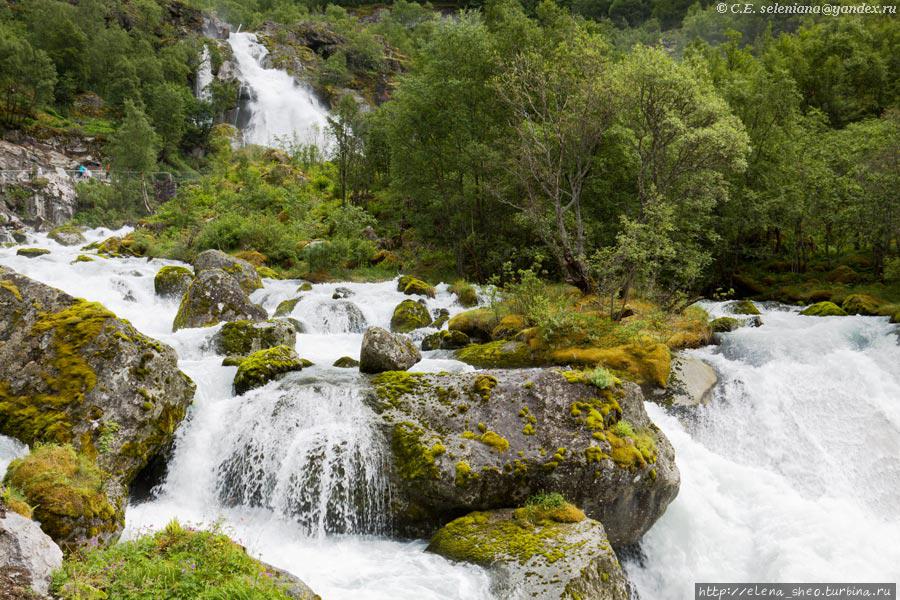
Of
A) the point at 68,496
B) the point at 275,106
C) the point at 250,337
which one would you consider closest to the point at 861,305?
the point at 250,337

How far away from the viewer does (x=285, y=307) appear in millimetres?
18828

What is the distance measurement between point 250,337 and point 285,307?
589 cm

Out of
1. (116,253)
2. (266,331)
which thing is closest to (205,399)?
(266,331)

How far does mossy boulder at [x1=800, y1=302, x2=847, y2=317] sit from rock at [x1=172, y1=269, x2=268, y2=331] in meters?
19.1

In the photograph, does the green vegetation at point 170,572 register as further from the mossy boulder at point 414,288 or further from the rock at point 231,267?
the mossy boulder at point 414,288

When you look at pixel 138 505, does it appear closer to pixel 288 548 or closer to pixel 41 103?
pixel 288 548

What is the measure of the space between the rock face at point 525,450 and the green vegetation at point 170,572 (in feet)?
9.16

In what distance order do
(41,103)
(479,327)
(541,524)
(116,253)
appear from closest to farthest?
(541,524)
(479,327)
(116,253)
(41,103)

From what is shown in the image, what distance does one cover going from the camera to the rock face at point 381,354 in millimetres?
10867

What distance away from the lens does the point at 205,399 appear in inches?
387

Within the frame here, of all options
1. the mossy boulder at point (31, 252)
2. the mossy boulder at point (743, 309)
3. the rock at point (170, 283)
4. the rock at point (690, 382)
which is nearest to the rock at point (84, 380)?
the rock at point (690, 382)

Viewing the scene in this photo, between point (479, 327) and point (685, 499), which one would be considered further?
point (479, 327)

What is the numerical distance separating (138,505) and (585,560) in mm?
6633

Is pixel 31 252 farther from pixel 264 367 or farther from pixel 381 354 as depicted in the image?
pixel 381 354
